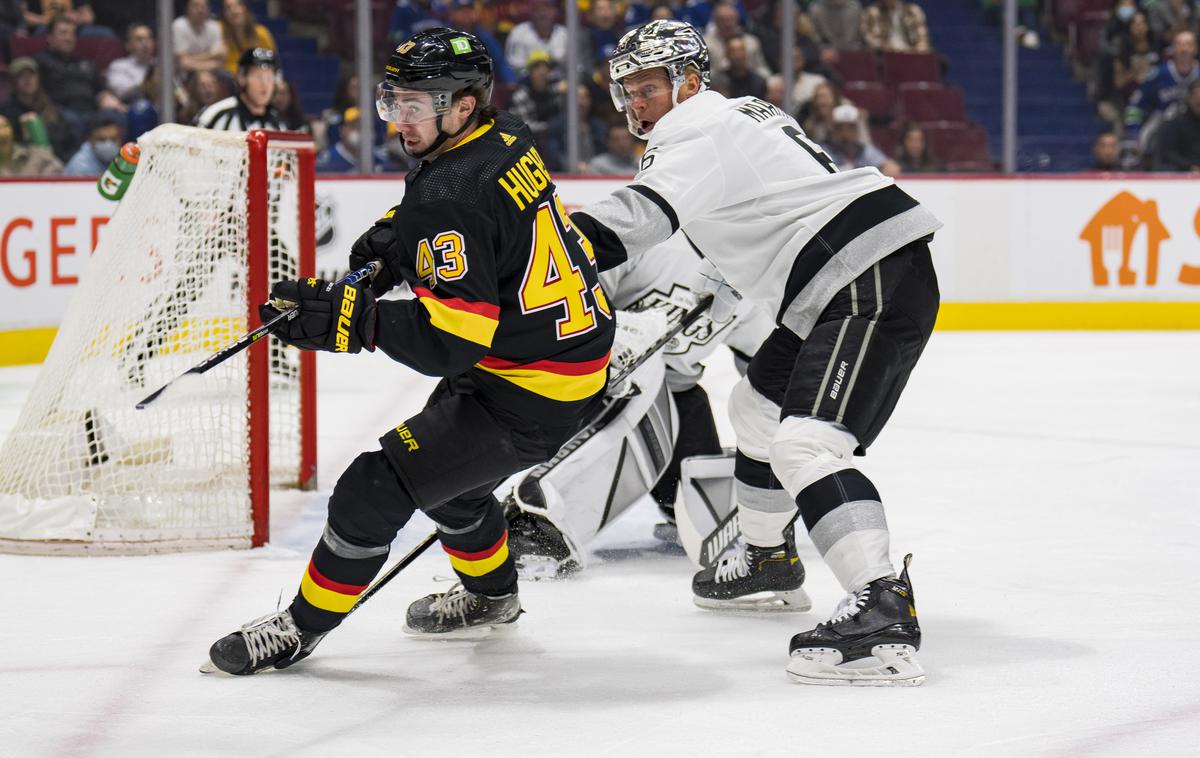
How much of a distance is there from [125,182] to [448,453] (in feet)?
7.08

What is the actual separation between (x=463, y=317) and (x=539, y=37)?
6071 millimetres

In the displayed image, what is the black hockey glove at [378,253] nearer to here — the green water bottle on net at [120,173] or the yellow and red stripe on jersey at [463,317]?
Result: the yellow and red stripe on jersey at [463,317]

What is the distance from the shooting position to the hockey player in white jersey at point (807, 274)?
2.60 metres

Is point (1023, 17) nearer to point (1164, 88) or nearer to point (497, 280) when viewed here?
point (1164, 88)

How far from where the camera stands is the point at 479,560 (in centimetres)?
287

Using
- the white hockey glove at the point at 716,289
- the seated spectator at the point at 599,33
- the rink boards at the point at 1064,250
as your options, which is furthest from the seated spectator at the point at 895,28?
the white hockey glove at the point at 716,289

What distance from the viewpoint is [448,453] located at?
256 cm

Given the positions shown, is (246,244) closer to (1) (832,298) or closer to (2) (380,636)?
(2) (380,636)

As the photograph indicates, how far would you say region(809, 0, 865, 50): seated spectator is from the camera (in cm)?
868

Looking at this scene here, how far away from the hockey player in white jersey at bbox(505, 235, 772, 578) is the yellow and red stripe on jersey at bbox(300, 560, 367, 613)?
0.82 m

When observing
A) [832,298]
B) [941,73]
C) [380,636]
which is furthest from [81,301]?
[941,73]

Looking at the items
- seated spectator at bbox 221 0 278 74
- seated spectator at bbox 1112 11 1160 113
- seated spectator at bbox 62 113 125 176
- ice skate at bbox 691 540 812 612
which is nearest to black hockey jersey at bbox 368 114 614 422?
ice skate at bbox 691 540 812 612

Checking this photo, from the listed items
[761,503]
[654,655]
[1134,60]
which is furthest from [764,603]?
[1134,60]

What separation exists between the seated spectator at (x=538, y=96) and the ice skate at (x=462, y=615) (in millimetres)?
5502
